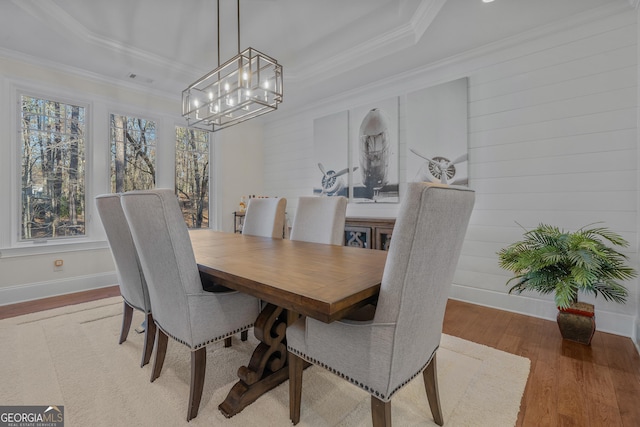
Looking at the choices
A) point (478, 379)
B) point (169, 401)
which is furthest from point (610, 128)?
point (169, 401)

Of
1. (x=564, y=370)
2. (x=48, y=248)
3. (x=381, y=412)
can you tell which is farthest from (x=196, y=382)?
(x=48, y=248)

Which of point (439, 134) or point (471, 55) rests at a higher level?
point (471, 55)

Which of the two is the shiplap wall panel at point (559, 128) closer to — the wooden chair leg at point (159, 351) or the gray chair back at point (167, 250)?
the gray chair back at point (167, 250)

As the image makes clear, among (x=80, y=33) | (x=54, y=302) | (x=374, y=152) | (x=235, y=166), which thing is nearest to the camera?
(x=80, y=33)

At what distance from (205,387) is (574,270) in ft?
8.15

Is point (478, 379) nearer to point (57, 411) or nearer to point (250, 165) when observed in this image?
point (57, 411)

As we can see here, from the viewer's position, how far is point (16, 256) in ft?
9.77

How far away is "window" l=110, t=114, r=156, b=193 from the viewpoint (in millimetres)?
3674

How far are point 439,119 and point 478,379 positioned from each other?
8.22ft

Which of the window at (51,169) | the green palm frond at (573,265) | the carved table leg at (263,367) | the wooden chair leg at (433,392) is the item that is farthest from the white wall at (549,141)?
the window at (51,169)

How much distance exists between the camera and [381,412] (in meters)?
1.02

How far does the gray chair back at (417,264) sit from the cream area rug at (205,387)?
567 millimetres

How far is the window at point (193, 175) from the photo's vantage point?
429 centimetres

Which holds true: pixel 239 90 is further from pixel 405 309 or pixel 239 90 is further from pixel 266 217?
pixel 405 309
